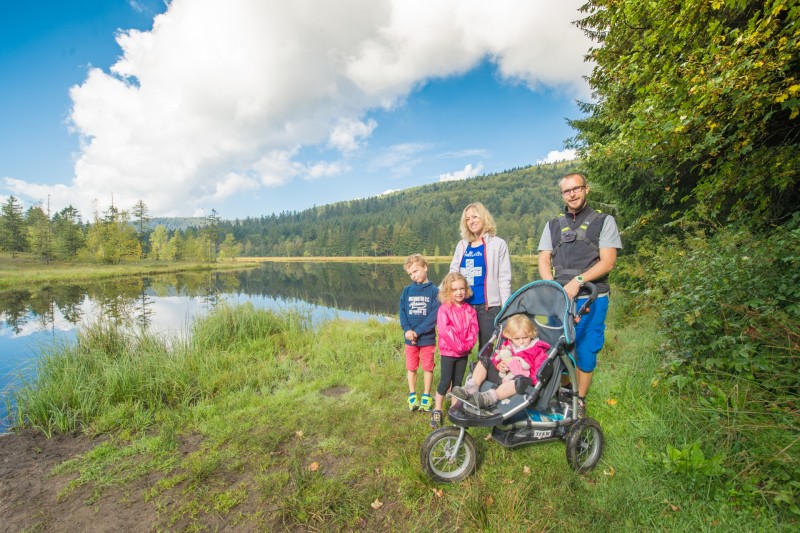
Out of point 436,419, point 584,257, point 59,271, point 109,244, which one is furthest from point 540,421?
point 109,244

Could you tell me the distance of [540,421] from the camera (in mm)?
2619

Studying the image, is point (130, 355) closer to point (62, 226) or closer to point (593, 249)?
point (593, 249)

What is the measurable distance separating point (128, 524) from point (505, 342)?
134 inches

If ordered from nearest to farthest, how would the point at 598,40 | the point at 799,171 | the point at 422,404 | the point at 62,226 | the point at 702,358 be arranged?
the point at 799,171, the point at 702,358, the point at 422,404, the point at 598,40, the point at 62,226

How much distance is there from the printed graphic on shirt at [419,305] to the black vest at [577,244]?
1464mm

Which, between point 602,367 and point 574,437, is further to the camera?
point 602,367

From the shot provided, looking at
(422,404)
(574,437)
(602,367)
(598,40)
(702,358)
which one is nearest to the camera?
(574,437)

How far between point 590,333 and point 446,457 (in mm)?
1739

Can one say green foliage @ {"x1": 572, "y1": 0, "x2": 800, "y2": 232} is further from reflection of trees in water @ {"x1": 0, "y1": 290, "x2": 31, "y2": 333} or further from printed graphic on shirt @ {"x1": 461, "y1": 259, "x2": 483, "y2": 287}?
reflection of trees in water @ {"x1": 0, "y1": 290, "x2": 31, "y2": 333}

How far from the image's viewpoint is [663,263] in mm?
4828

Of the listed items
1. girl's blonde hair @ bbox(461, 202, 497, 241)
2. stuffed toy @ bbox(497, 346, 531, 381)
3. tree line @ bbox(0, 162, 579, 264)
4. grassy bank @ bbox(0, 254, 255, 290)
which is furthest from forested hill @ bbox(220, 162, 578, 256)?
stuffed toy @ bbox(497, 346, 531, 381)

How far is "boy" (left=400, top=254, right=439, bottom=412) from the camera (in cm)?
385

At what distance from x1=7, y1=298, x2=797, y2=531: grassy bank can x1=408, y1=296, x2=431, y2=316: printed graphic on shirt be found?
125cm

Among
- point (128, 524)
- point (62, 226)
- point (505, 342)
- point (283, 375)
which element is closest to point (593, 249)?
point (505, 342)
